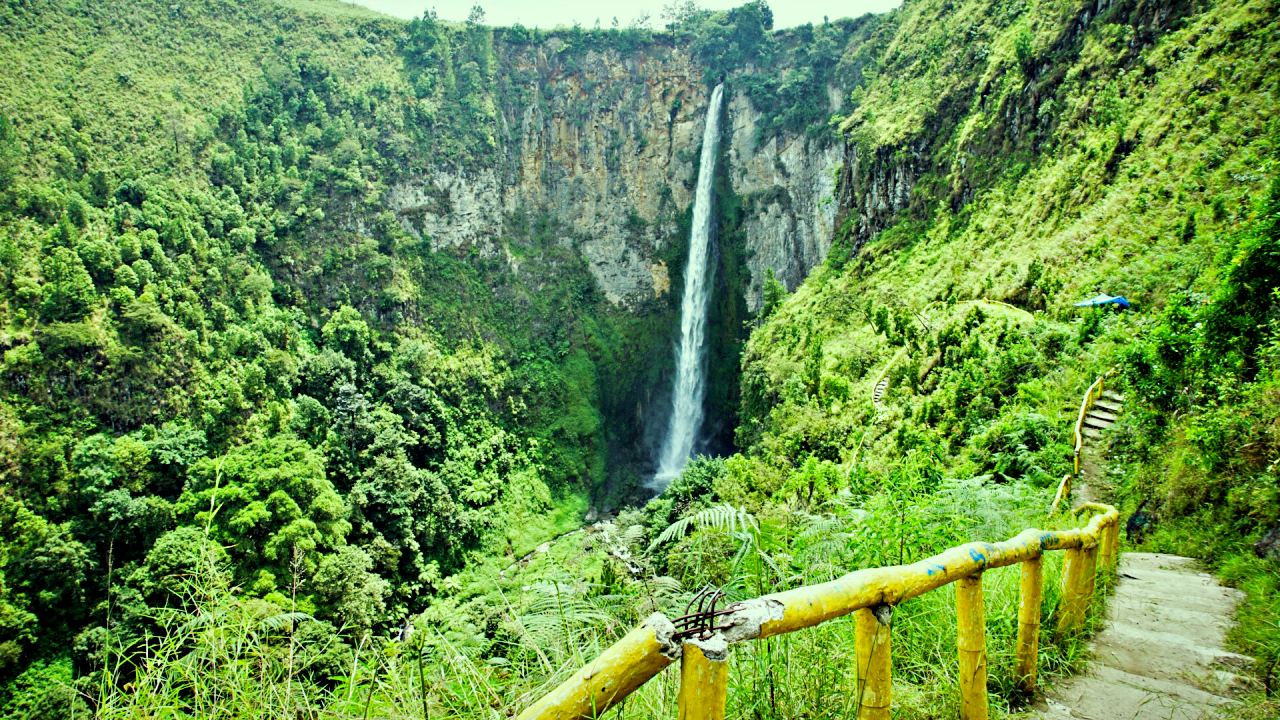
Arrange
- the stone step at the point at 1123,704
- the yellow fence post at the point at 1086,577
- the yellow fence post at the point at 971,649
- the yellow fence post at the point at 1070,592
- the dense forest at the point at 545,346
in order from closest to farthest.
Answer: the yellow fence post at the point at 971,649, the stone step at the point at 1123,704, the dense forest at the point at 545,346, the yellow fence post at the point at 1070,592, the yellow fence post at the point at 1086,577

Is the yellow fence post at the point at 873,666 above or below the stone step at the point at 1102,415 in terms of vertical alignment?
above

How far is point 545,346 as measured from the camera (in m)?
41.9

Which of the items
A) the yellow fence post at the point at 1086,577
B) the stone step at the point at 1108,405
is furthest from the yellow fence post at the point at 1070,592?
the stone step at the point at 1108,405

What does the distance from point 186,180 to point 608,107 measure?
26.8m

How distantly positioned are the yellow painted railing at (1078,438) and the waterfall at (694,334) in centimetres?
2723

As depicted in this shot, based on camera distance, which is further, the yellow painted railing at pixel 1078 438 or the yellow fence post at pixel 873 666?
the yellow painted railing at pixel 1078 438

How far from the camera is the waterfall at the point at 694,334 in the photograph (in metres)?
37.7

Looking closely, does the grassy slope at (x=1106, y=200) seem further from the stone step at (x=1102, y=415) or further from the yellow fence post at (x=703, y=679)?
the yellow fence post at (x=703, y=679)

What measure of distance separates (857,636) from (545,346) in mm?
40660

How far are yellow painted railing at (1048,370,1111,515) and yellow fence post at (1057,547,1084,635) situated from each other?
307 centimetres

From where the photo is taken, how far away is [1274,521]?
429cm

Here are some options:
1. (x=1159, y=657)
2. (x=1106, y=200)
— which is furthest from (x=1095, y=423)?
(x=1106, y=200)

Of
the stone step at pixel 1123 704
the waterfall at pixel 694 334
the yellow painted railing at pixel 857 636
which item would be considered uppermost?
the yellow painted railing at pixel 857 636

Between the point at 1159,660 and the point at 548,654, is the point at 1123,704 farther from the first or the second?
the point at 548,654
